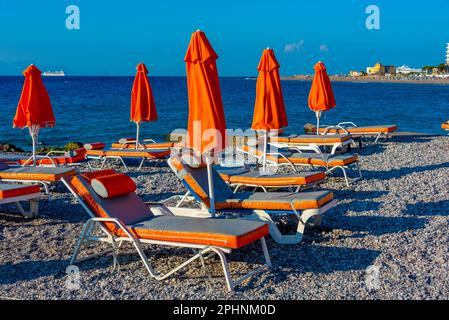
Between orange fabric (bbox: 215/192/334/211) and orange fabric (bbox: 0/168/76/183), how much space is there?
2.62 meters

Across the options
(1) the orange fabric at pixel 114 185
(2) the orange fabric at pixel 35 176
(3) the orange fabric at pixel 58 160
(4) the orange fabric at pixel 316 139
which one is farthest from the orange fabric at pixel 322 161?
(1) the orange fabric at pixel 114 185

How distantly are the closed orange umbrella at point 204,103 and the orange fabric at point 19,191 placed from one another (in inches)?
91.5

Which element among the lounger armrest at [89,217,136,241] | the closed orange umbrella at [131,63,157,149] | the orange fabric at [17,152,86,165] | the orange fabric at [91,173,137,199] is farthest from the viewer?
the closed orange umbrella at [131,63,157,149]

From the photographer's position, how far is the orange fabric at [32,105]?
8445 mm

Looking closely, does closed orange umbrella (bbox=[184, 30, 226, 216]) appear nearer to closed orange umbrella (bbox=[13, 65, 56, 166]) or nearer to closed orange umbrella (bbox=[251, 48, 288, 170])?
closed orange umbrella (bbox=[251, 48, 288, 170])

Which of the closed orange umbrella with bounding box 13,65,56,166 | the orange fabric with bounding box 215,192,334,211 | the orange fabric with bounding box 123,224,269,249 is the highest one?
the closed orange umbrella with bounding box 13,65,56,166

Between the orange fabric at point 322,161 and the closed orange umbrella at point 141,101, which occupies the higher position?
the closed orange umbrella at point 141,101

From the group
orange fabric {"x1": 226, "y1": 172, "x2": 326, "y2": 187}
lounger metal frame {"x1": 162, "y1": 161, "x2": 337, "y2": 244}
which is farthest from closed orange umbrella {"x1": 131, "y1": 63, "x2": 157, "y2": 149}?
lounger metal frame {"x1": 162, "y1": 161, "x2": 337, "y2": 244}

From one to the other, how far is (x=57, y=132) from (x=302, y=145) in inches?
660

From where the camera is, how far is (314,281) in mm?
4688

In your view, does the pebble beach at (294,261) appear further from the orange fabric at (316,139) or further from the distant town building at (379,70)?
the distant town building at (379,70)

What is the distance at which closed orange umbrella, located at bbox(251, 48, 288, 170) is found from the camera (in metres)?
8.30
